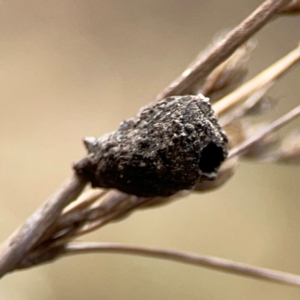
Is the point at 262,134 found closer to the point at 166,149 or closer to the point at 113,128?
the point at 166,149

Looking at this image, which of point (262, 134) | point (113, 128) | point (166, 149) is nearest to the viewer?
point (166, 149)

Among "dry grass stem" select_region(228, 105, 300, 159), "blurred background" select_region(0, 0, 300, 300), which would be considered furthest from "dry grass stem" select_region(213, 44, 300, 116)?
"blurred background" select_region(0, 0, 300, 300)

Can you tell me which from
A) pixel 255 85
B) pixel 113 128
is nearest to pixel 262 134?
pixel 255 85

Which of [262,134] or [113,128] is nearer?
[262,134]

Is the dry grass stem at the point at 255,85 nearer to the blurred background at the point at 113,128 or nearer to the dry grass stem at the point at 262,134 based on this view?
the dry grass stem at the point at 262,134

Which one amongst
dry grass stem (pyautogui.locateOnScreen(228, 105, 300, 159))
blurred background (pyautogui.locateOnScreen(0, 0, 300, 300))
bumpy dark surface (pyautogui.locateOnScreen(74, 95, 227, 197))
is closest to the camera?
bumpy dark surface (pyautogui.locateOnScreen(74, 95, 227, 197))

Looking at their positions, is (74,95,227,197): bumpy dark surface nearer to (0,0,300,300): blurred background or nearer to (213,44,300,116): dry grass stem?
(213,44,300,116): dry grass stem

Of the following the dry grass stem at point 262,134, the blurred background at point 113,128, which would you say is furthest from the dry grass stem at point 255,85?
the blurred background at point 113,128
